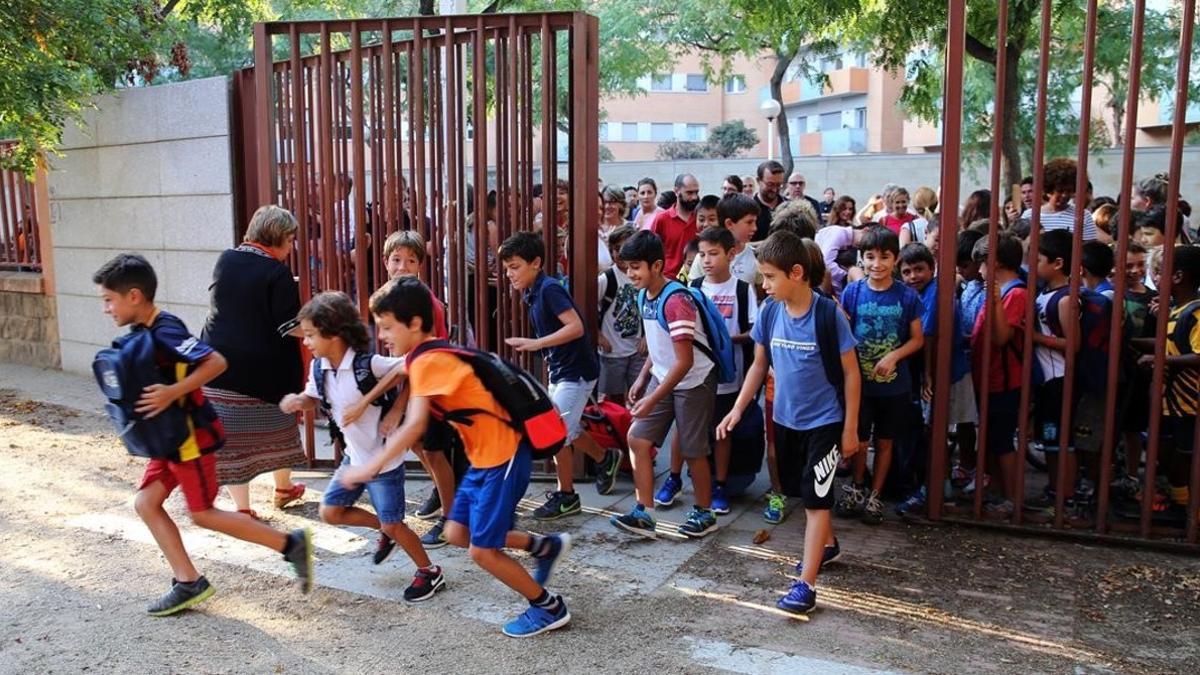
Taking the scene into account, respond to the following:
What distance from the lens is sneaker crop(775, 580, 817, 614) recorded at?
4145 mm

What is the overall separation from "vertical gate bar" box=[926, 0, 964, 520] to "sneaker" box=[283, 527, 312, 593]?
120 inches

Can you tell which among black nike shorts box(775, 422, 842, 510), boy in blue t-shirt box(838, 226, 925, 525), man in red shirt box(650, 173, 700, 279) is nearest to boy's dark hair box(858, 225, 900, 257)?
boy in blue t-shirt box(838, 226, 925, 525)

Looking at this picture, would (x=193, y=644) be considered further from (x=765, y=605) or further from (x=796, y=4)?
(x=796, y=4)

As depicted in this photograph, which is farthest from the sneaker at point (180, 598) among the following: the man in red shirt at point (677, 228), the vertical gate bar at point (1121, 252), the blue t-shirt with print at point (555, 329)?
the man in red shirt at point (677, 228)

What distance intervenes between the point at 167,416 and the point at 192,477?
0.29 m

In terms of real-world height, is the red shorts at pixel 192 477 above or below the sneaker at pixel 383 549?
above

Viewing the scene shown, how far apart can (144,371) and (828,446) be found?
2.80 meters

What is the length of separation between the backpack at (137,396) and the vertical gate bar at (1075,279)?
3.93 m

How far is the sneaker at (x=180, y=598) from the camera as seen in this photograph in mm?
4281

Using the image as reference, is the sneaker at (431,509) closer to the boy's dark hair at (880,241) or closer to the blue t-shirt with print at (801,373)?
the blue t-shirt with print at (801,373)

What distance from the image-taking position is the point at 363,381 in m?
4.40

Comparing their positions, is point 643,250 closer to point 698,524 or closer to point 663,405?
point 663,405

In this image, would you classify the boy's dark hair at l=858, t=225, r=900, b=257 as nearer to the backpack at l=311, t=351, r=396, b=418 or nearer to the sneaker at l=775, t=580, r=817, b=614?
the sneaker at l=775, t=580, r=817, b=614

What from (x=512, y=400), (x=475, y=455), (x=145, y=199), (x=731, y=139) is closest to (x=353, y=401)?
(x=475, y=455)
